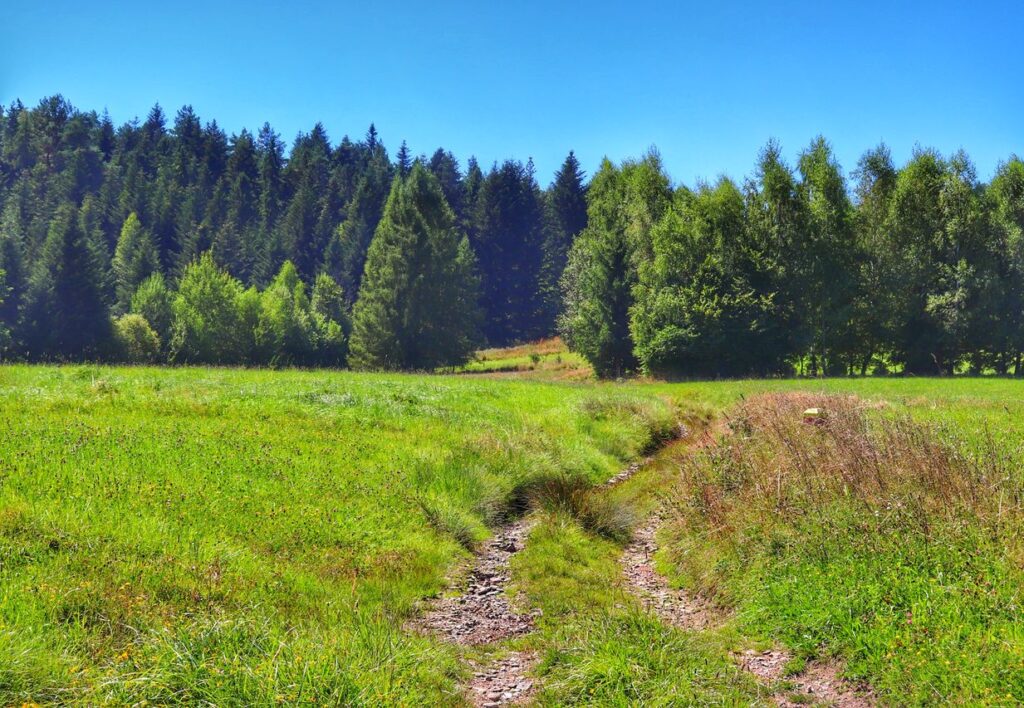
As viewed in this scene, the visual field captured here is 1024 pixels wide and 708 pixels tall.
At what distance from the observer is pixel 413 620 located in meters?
8.09

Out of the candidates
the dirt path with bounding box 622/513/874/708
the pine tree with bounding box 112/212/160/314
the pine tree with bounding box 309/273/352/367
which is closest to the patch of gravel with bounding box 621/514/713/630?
the dirt path with bounding box 622/513/874/708

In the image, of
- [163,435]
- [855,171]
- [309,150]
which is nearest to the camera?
[163,435]

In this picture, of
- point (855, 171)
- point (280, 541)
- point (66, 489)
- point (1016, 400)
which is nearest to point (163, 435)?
point (66, 489)

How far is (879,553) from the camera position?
805 centimetres

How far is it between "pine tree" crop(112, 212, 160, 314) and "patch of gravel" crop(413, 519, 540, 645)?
88.6m

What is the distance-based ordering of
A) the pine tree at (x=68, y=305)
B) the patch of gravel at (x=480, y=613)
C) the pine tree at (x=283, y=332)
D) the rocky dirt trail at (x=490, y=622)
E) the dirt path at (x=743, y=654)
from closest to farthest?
the dirt path at (x=743, y=654) → the rocky dirt trail at (x=490, y=622) → the patch of gravel at (x=480, y=613) → the pine tree at (x=283, y=332) → the pine tree at (x=68, y=305)

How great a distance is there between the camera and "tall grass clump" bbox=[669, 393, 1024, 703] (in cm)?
618

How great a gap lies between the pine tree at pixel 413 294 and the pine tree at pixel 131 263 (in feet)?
139

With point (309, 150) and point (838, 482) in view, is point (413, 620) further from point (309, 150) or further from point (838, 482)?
point (309, 150)

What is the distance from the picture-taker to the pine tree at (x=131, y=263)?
86044 mm

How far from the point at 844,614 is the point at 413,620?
499 centimetres

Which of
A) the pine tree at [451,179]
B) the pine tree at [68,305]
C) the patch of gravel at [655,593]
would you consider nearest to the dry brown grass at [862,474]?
the patch of gravel at [655,593]

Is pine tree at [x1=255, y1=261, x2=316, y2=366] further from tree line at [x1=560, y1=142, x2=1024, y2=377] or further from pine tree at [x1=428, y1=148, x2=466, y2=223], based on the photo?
pine tree at [x1=428, y1=148, x2=466, y2=223]

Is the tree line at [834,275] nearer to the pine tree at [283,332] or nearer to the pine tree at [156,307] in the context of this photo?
the pine tree at [283,332]
